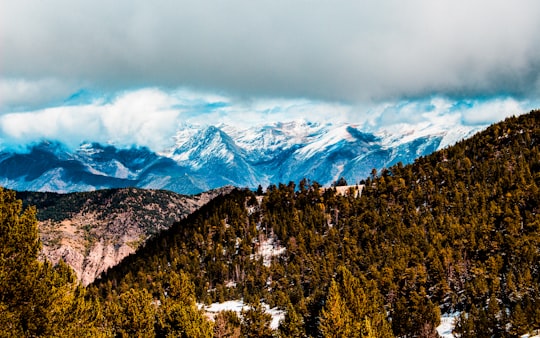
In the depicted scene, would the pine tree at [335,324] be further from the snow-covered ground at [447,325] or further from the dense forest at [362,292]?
the snow-covered ground at [447,325]

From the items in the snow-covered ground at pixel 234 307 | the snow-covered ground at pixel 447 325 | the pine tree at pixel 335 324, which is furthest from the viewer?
the snow-covered ground at pixel 234 307

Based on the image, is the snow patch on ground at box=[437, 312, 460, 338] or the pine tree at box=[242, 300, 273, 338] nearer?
the pine tree at box=[242, 300, 273, 338]

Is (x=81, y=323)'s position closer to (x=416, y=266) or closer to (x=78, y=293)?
(x=78, y=293)

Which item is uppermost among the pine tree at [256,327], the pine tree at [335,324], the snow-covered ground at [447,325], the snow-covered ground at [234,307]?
the pine tree at [335,324]

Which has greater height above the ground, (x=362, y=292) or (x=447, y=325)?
(x=362, y=292)

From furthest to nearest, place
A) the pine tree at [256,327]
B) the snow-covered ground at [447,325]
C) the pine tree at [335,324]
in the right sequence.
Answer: the snow-covered ground at [447,325] < the pine tree at [256,327] < the pine tree at [335,324]

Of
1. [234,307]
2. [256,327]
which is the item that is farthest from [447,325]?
[234,307]

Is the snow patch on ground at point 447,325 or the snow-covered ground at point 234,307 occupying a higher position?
the snow-covered ground at point 234,307

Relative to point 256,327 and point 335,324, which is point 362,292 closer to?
point 335,324

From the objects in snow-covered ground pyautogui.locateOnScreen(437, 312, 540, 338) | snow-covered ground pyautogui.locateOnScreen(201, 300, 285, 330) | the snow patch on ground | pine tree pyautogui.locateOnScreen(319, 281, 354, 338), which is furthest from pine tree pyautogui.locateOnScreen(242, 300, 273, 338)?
snow-covered ground pyautogui.locateOnScreen(201, 300, 285, 330)

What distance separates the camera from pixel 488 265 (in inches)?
5842

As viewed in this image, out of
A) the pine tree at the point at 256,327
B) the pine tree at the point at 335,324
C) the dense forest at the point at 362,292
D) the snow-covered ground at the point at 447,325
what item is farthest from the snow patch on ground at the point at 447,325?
the pine tree at the point at 335,324

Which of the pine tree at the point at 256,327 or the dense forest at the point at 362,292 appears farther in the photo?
the pine tree at the point at 256,327

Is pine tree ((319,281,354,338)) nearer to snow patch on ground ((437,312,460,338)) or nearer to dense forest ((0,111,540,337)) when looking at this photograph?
dense forest ((0,111,540,337))
